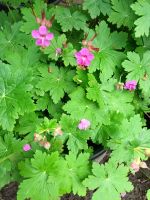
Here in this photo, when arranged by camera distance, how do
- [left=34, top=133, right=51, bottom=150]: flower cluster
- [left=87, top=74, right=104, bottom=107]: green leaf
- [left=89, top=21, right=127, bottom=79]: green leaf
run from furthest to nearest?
[left=89, top=21, right=127, bottom=79]: green leaf < [left=87, top=74, right=104, bottom=107]: green leaf < [left=34, top=133, right=51, bottom=150]: flower cluster

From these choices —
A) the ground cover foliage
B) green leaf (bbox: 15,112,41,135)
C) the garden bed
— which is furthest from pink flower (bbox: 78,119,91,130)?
the garden bed

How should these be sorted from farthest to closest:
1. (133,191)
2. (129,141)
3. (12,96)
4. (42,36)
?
(133,191), (129,141), (42,36), (12,96)

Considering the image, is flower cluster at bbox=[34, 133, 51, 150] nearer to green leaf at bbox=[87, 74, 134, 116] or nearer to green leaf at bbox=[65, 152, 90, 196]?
green leaf at bbox=[65, 152, 90, 196]

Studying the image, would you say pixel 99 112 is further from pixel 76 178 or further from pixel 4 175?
pixel 4 175

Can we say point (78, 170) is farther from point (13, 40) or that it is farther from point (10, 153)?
point (13, 40)

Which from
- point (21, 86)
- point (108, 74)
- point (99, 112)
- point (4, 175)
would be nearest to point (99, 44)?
point (108, 74)

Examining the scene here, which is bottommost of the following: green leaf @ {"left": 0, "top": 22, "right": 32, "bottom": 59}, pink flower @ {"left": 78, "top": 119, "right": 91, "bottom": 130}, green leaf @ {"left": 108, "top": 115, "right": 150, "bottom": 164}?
green leaf @ {"left": 108, "top": 115, "right": 150, "bottom": 164}

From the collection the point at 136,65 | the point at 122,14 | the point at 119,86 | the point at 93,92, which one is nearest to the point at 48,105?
the point at 93,92
